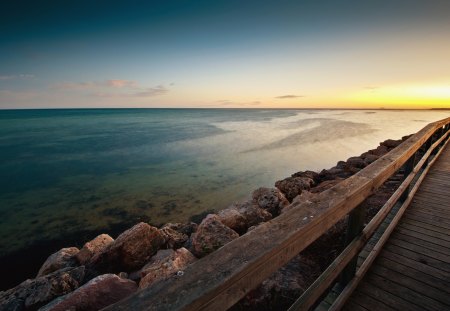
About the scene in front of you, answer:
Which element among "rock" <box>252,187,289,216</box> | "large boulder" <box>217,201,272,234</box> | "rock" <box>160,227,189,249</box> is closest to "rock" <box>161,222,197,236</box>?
"rock" <box>160,227,189,249</box>

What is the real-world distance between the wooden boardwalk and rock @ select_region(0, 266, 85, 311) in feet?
14.5

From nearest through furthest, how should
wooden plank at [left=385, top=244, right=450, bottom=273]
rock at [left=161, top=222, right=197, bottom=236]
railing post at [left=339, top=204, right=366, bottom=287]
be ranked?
railing post at [left=339, top=204, right=366, bottom=287]
wooden plank at [left=385, top=244, right=450, bottom=273]
rock at [left=161, top=222, right=197, bottom=236]

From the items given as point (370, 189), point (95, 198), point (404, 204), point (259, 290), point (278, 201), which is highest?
point (370, 189)

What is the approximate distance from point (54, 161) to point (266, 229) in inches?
986

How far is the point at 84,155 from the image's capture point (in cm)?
2403

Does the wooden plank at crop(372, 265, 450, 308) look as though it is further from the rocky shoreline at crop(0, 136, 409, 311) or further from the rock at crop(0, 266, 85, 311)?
the rock at crop(0, 266, 85, 311)

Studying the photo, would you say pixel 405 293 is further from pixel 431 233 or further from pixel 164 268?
pixel 164 268

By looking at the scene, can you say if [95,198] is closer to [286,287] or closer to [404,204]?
[286,287]

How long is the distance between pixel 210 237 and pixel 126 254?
1.82 metres

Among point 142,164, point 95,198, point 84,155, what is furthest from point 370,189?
point 84,155

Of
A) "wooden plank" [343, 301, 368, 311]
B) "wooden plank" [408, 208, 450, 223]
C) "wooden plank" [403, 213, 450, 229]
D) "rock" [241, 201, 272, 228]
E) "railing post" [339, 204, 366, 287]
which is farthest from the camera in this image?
"rock" [241, 201, 272, 228]

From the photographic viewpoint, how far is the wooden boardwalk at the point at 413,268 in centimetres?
233

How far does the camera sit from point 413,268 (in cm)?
279

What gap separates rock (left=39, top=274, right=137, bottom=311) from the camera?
3.21 metres
